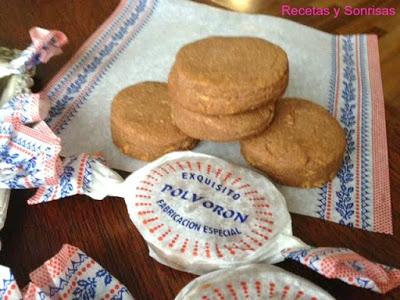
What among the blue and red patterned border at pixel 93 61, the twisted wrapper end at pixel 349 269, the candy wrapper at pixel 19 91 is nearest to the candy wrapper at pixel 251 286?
the twisted wrapper end at pixel 349 269

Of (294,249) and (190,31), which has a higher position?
(190,31)

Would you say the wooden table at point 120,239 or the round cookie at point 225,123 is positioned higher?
the round cookie at point 225,123

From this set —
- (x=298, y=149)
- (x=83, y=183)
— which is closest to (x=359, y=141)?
(x=298, y=149)

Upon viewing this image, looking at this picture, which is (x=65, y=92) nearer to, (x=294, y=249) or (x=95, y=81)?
(x=95, y=81)

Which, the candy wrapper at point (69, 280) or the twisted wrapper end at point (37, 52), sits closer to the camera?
the candy wrapper at point (69, 280)

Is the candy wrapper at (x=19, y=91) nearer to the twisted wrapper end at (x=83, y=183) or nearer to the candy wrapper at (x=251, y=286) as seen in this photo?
the twisted wrapper end at (x=83, y=183)

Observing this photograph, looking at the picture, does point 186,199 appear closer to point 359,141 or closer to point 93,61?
point 359,141

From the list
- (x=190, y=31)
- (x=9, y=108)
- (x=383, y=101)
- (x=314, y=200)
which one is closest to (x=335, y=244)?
(x=314, y=200)
